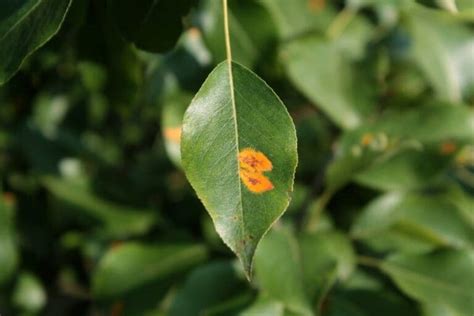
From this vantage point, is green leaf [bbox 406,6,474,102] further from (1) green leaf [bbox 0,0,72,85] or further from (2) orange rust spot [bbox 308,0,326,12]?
(1) green leaf [bbox 0,0,72,85]

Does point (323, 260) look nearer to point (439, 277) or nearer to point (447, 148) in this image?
point (439, 277)

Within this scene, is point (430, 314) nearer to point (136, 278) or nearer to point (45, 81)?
point (136, 278)

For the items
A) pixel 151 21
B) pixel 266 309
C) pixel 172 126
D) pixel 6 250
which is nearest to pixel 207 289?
pixel 266 309

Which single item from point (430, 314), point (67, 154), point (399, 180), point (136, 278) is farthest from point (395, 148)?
point (67, 154)

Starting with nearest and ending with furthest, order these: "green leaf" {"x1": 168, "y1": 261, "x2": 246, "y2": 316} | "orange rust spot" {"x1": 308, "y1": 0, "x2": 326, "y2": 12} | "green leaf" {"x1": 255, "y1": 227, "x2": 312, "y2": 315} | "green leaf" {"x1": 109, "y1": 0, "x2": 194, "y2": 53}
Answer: "green leaf" {"x1": 109, "y1": 0, "x2": 194, "y2": 53}
"green leaf" {"x1": 255, "y1": 227, "x2": 312, "y2": 315}
"green leaf" {"x1": 168, "y1": 261, "x2": 246, "y2": 316}
"orange rust spot" {"x1": 308, "y1": 0, "x2": 326, "y2": 12}

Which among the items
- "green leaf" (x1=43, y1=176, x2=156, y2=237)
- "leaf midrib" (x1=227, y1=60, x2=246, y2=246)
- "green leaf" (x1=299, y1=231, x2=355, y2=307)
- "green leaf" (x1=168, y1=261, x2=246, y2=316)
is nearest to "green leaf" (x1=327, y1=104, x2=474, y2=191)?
"green leaf" (x1=299, y1=231, x2=355, y2=307)

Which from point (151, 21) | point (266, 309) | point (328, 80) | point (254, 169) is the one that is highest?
point (151, 21)

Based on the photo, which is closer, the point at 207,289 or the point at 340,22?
the point at 207,289

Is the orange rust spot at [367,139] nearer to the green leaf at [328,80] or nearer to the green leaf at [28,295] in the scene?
the green leaf at [328,80]
